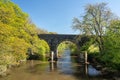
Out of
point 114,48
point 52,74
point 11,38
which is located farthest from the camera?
point 11,38

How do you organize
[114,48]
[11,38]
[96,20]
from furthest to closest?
[96,20], [11,38], [114,48]

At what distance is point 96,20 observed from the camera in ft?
120

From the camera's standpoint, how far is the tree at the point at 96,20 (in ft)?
118

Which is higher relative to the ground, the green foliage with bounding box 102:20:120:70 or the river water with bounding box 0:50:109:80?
the green foliage with bounding box 102:20:120:70

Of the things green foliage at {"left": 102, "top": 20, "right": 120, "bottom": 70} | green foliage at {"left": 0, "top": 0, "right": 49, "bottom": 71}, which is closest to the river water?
green foliage at {"left": 0, "top": 0, "right": 49, "bottom": 71}

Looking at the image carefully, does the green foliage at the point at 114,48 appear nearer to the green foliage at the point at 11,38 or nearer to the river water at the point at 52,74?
the river water at the point at 52,74

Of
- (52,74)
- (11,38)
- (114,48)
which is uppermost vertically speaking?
(11,38)

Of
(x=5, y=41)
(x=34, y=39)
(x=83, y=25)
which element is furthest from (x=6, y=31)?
(x=34, y=39)

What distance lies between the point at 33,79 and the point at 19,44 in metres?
7.82

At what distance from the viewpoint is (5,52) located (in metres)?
25.8

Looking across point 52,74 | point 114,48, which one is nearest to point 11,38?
point 52,74

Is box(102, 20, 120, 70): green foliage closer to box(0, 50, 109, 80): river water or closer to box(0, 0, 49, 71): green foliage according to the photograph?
box(0, 50, 109, 80): river water

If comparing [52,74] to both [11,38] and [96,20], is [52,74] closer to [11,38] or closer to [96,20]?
[11,38]

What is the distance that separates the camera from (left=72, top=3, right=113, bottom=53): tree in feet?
118
